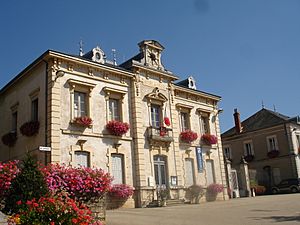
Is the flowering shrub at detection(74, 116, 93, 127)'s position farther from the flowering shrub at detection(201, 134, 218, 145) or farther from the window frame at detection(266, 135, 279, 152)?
the window frame at detection(266, 135, 279, 152)

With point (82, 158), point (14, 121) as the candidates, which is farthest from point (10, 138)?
point (82, 158)

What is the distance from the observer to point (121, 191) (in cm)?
1689

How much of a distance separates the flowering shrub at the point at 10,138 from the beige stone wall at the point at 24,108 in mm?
207

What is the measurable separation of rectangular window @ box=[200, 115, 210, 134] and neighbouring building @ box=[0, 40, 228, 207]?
522 millimetres

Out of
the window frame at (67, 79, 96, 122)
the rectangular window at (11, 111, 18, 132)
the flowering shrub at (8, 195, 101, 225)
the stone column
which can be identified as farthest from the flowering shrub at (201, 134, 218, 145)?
the flowering shrub at (8, 195, 101, 225)

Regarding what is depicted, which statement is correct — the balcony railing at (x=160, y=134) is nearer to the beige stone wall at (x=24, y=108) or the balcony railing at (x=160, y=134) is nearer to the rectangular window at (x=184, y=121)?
the rectangular window at (x=184, y=121)

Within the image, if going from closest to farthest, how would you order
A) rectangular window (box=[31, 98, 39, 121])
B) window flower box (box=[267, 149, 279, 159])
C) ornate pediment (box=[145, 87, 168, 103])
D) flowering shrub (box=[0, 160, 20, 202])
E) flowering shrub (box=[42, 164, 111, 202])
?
flowering shrub (box=[0, 160, 20, 202])
flowering shrub (box=[42, 164, 111, 202])
rectangular window (box=[31, 98, 39, 121])
ornate pediment (box=[145, 87, 168, 103])
window flower box (box=[267, 149, 279, 159])

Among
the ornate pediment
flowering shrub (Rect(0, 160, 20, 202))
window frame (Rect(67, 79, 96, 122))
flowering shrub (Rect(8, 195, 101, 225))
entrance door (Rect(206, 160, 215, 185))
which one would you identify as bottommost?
flowering shrub (Rect(8, 195, 101, 225))

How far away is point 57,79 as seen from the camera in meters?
16.3

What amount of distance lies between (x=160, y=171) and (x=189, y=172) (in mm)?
2537

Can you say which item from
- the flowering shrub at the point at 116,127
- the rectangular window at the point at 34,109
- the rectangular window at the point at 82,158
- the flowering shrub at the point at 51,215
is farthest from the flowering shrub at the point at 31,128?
the flowering shrub at the point at 51,215

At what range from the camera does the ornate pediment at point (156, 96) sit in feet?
65.5

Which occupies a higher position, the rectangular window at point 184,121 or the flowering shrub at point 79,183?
the rectangular window at point 184,121

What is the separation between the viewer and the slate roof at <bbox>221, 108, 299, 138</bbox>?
34.2 m
